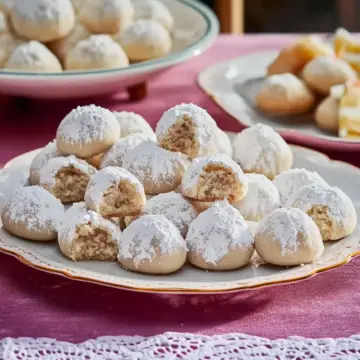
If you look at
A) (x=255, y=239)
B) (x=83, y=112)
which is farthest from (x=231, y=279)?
(x=83, y=112)

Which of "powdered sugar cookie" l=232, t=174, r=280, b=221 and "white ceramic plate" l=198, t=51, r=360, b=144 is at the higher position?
"powdered sugar cookie" l=232, t=174, r=280, b=221

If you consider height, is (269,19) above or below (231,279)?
below

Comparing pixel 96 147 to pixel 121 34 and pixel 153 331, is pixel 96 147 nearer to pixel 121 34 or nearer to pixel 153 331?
pixel 153 331

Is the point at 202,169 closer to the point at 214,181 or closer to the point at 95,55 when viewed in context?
the point at 214,181

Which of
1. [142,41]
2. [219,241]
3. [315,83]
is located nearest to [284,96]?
[315,83]

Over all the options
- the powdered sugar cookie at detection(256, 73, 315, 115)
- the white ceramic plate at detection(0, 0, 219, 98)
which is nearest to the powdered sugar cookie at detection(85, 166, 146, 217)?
the white ceramic plate at detection(0, 0, 219, 98)

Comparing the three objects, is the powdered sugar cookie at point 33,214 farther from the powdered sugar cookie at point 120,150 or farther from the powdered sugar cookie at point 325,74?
the powdered sugar cookie at point 325,74

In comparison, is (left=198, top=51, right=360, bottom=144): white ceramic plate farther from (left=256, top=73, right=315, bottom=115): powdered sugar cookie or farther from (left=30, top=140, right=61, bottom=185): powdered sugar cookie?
(left=30, top=140, right=61, bottom=185): powdered sugar cookie
